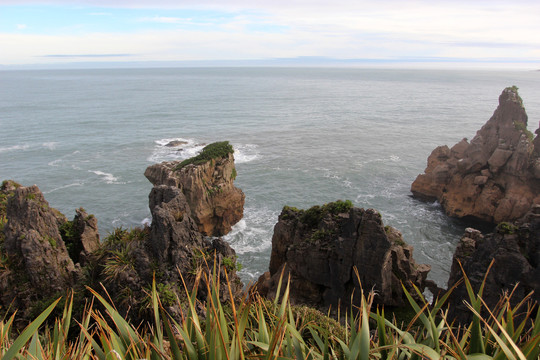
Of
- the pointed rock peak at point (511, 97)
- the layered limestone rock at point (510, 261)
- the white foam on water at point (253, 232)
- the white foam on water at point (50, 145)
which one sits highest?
the pointed rock peak at point (511, 97)

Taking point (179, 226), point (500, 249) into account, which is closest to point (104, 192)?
point (179, 226)

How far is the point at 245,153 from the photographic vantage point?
73.8 metres

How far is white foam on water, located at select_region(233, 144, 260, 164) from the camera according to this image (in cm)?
7019

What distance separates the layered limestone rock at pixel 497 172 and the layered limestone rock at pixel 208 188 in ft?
89.4

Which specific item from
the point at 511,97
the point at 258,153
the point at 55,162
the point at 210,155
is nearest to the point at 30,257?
the point at 210,155

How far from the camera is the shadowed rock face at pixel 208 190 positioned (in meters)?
40.6

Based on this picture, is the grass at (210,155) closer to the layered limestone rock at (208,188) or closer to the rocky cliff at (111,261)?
the layered limestone rock at (208,188)

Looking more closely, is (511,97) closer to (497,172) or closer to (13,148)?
(497,172)

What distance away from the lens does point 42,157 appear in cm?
7012

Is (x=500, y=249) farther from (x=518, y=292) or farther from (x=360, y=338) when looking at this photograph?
(x=360, y=338)

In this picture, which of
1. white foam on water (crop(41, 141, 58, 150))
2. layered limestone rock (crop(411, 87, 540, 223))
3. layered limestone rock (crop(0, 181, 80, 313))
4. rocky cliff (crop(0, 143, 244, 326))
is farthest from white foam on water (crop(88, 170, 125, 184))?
layered limestone rock (crop(411, 87, 540, 223))

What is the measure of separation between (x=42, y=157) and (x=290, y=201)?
160 ft

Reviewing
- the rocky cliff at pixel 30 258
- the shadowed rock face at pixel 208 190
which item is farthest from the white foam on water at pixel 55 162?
the rocky cliff at pixel 30 258

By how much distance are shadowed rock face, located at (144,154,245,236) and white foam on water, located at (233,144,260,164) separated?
24.0m
